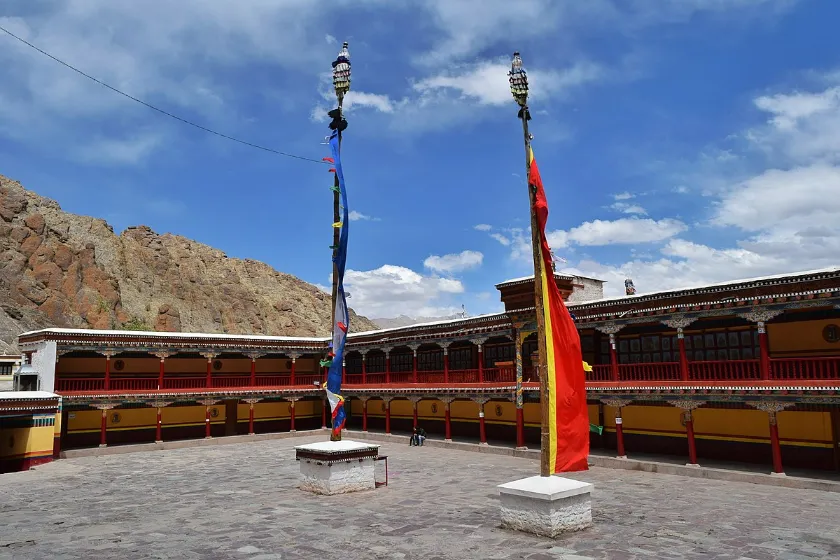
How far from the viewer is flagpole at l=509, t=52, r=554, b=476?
12.2 metres

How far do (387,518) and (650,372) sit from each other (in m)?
12.1

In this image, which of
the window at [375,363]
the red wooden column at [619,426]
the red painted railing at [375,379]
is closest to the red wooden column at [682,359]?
the red wooden column at [619,426]

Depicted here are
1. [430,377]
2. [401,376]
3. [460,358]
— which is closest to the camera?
[430,377]

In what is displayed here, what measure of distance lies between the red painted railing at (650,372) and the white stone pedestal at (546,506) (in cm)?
1026

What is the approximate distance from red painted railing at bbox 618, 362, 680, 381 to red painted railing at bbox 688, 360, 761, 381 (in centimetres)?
56

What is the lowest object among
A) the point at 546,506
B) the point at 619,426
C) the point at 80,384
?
the point at 546,506

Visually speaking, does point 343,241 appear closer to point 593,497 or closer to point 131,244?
point 593,497

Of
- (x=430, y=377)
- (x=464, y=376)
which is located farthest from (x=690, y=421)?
(x=430, y=377)

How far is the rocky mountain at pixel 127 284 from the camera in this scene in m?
72.1

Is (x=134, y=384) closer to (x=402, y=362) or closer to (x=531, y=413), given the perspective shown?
(x=402, y=362)

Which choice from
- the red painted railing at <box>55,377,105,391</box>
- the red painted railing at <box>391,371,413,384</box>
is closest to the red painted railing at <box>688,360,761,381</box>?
the red painted railing at <box>391,371,413,384</box>

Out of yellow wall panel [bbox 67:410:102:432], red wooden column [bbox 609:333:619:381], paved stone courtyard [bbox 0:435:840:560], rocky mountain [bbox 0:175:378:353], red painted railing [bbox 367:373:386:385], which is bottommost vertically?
paved stone courtyard [bbox 0:435:840:560]

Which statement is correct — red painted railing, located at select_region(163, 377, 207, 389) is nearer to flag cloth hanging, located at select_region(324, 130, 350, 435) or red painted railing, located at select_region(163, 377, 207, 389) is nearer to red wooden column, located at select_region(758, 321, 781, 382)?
flag cloth hanging, located at select_region(324, 130, 350, 435)

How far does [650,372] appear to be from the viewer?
21.9 m
